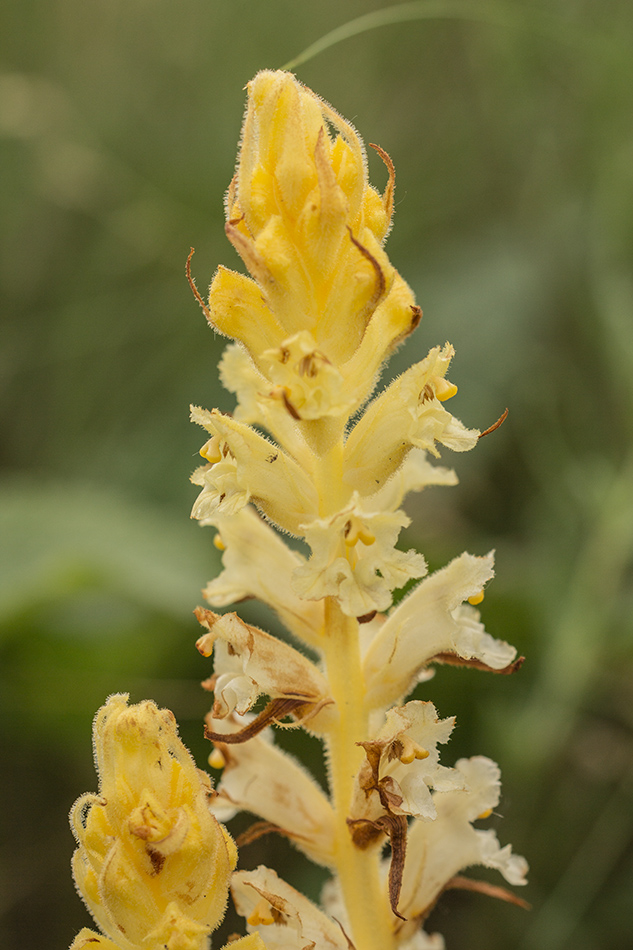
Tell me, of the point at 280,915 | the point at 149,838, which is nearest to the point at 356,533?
the point at 149,838

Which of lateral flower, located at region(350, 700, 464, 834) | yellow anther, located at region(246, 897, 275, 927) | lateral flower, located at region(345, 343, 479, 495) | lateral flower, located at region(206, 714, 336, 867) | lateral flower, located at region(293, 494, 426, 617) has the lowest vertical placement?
yellow anther, located at region(246, 897, 275, 927)

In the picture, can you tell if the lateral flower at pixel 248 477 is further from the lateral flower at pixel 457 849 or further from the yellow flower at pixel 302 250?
the lateral flower at pixel 457 849

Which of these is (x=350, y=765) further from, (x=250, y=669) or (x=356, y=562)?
(x=356, y=562)

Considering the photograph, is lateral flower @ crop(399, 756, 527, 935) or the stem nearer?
the stem

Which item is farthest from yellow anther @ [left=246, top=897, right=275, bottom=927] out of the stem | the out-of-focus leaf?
the out-of-focus leaf

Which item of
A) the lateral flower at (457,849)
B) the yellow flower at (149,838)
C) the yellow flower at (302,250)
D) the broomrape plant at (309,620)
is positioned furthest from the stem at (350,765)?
the yellow flower at (302,250)

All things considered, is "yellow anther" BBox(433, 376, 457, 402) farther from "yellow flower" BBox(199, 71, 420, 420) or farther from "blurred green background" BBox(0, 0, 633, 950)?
"blurred green background" BBox(0, 0, 633, 950)

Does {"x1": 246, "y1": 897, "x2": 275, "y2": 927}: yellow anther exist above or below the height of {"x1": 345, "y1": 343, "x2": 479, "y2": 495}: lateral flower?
below
